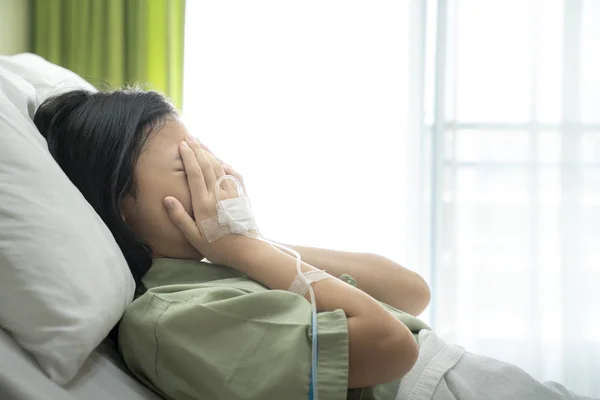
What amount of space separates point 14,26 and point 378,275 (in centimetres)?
158

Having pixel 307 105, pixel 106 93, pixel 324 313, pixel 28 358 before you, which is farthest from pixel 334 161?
pixel 28 358

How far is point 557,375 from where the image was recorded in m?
2.66

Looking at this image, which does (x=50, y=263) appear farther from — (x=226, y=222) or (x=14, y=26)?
(x=14, y=26)

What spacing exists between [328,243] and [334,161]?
33cm

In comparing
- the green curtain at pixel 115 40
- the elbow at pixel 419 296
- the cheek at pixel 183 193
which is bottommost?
the elbow at pixel 419 296

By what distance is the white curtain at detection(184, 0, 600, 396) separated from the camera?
266cm

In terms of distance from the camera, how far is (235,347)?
908 millimetres

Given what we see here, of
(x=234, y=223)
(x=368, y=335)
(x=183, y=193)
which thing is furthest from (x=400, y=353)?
(x=183, y=193)

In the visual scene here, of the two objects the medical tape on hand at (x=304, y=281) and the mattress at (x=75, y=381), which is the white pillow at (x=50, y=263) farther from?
the medical tape on hand at (x=304, y=281)

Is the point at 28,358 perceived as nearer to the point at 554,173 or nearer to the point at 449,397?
the point at 449,397

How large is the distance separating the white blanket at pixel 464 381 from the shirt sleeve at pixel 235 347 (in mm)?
199

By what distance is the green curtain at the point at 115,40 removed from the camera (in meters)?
2.47

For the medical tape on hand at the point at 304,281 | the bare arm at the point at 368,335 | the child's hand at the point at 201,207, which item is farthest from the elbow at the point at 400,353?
the child's hand at the point at 201,207

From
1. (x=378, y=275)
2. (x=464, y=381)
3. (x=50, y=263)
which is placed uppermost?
(x=50, y=263)
